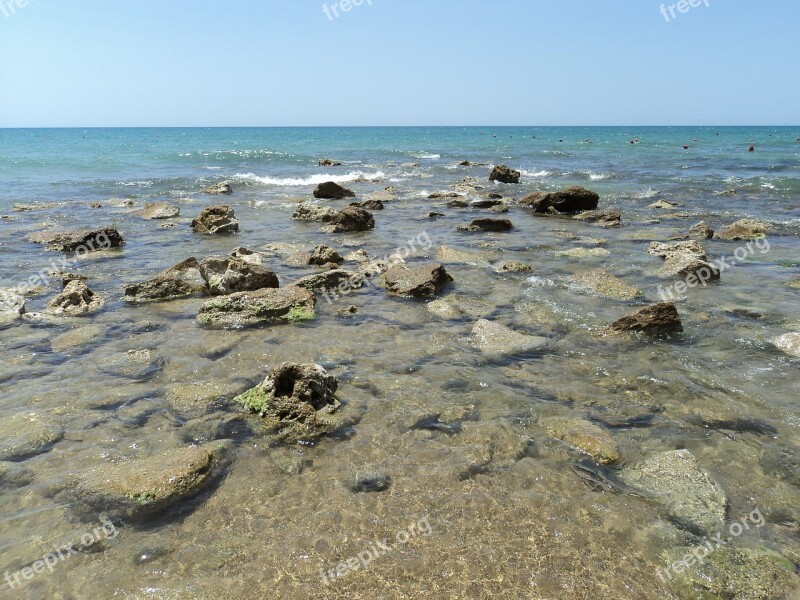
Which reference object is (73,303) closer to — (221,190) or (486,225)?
(486,225)

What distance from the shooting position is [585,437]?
495cm

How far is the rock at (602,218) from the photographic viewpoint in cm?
1680

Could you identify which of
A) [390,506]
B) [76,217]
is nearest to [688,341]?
[390,506]

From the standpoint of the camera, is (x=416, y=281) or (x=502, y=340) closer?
(x=502, y=340)

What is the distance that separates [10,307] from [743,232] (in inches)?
699

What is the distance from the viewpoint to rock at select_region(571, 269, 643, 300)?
9.41 metres

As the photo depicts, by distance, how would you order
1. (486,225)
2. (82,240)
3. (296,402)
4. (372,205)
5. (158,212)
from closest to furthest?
(296,402)
(82,240)
(486,225)
(158,212)
(372,205)

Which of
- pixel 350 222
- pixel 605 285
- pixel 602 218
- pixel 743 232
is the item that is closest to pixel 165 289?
pixel 350 222

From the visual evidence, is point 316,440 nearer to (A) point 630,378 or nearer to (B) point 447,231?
(A) point 630,378

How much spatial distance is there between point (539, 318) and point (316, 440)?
4.66 m

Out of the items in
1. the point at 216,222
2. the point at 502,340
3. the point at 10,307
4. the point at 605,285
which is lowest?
the point at 502,340

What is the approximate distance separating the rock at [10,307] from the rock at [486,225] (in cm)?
1133

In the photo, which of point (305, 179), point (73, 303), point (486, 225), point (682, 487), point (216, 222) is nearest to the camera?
point (682, 487)

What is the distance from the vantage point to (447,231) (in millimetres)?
15789
